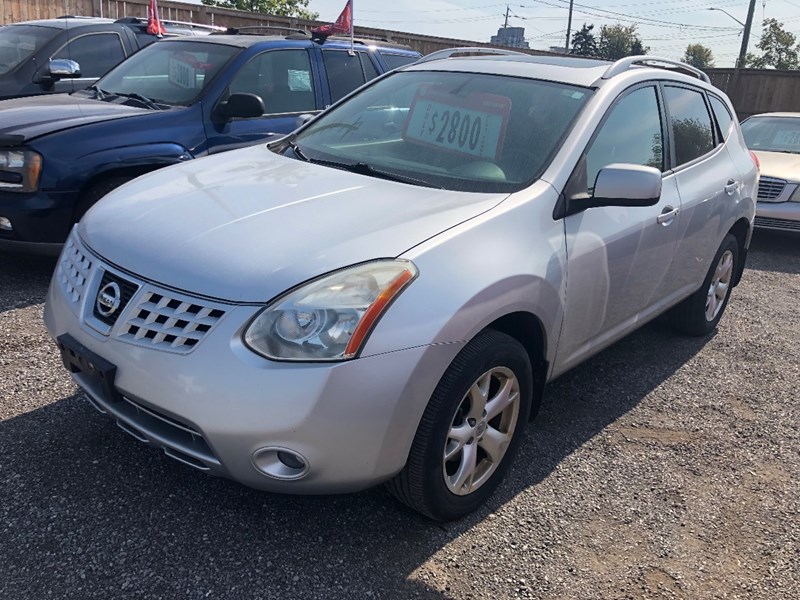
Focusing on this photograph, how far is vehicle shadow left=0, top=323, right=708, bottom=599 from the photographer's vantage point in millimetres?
2400

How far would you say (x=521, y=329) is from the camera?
118 inches

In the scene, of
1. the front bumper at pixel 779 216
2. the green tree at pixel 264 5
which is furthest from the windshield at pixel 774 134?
the green tree at pixel 264 5

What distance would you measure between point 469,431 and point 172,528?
112cm

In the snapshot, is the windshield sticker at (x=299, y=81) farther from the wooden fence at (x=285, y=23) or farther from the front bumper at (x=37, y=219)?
the wooden fence at (x=285, y=23)

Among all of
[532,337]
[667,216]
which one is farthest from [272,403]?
[667,216]

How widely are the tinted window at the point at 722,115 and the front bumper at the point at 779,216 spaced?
3.70 metres

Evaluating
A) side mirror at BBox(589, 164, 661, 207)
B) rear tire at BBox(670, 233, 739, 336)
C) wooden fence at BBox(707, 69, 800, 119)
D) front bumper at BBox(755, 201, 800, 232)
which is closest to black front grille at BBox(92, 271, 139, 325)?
side mirror at BBox(589, 164, 661, 207)

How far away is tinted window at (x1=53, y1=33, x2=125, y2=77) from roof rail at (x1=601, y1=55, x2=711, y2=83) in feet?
17.8

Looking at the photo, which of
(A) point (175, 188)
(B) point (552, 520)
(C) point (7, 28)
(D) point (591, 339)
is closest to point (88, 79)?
(C) point (7, 28)

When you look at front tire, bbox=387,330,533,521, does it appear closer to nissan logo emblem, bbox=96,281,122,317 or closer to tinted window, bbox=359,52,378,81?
nissan logo emblem, bbox=96,281,122,317

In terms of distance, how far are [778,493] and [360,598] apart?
6.60ft

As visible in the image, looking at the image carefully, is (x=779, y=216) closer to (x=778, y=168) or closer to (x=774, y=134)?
(x=778, y=168)

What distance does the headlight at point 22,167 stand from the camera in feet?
14.9

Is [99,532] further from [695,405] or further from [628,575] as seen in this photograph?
[695,405]
